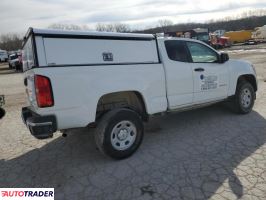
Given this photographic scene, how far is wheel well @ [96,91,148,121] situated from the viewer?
456cm

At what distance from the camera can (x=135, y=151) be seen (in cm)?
470

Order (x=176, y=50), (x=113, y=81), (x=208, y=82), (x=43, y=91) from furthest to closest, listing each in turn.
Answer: (x=208, y=82), (x=176, y=50), (x=113, y=81), (x=43, y=91)

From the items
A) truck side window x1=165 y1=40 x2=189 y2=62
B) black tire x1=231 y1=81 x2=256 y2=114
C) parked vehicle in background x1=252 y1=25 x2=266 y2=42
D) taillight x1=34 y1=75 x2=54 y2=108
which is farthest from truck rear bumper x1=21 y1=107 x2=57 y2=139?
parked vehicle in background x1=252 y1=25 x2=266 y2=42

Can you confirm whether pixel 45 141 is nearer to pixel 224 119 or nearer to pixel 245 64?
pixel 224 119

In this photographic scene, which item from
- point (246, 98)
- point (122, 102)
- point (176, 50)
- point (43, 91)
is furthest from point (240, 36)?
point (43, 91)

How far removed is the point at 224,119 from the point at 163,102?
6.43 feet

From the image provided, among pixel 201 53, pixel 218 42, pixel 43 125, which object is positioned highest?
pixel 218 42

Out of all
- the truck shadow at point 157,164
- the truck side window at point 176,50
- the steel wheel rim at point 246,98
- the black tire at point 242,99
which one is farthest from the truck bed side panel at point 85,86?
the steel wheel rim at point 246,98

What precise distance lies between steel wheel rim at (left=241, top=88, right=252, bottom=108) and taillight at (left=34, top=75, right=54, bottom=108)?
14.4ft

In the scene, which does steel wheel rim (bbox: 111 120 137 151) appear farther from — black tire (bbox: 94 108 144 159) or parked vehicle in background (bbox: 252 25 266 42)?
parked vehicle in background (bbox: 252 25 266 42)

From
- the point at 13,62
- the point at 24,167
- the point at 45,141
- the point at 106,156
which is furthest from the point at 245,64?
the point at 13,62

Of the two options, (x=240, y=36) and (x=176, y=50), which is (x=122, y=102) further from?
(x=240, y=36)
